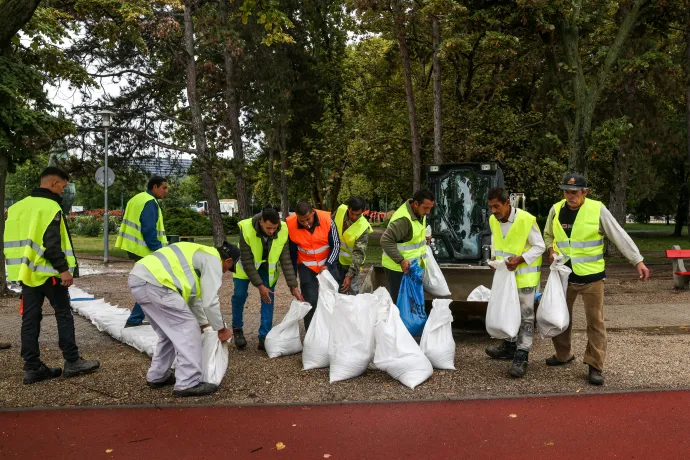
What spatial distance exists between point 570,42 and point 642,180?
14035 mm

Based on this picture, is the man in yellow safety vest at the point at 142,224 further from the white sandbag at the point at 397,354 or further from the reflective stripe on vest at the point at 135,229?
the white sandbag at the point at 397,354

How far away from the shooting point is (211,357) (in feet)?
17.4

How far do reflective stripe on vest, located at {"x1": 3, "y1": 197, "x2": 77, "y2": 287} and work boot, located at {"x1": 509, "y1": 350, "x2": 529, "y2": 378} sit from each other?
411cm

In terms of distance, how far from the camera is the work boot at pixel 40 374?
5.58 m

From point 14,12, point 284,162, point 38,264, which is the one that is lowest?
point 38,264

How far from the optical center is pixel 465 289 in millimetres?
8328

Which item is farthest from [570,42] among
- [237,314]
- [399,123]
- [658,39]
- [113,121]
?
[113,121]

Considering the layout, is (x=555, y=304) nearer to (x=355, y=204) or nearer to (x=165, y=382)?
(x=355, y=204)

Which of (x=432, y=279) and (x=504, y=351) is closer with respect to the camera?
(x=504, y=351)

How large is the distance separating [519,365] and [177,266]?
308 cm

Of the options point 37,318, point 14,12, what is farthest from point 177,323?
point 14,12

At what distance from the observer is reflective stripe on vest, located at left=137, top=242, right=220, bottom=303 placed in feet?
16.2

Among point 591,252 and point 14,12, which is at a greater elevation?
point 14,12

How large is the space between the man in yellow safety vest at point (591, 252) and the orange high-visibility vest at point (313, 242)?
2300 millimetres
